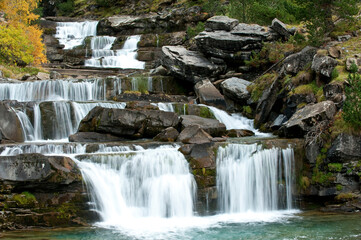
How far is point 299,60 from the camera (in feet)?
66.5

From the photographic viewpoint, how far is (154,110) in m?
18.2

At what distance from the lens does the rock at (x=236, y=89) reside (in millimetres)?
22844

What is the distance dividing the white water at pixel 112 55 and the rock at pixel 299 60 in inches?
596

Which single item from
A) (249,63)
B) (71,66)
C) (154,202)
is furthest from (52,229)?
(71,66)

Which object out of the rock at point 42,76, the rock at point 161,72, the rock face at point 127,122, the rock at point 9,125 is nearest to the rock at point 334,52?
the rock face at point 127,122

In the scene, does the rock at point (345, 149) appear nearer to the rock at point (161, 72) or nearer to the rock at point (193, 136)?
the rock at point (193, 136)

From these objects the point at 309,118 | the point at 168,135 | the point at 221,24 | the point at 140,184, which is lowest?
the point at 140,184

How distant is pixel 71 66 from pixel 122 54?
459 centimetres

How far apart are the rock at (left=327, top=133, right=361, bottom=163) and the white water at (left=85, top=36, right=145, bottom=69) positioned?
21373 millimetres

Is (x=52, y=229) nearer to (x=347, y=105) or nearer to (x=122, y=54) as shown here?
(x=347, y=105)

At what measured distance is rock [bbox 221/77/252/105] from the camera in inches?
899

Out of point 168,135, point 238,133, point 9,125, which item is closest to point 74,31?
point 9,125

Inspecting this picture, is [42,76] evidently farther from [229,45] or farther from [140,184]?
[140,184]

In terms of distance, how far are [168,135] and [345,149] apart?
7142 millimetres
